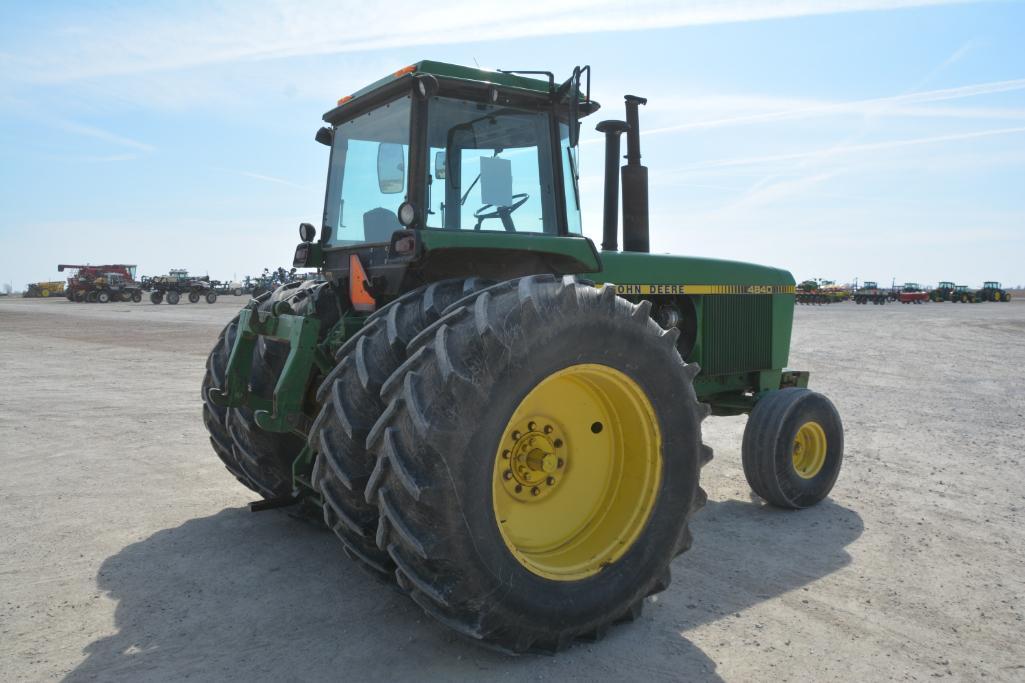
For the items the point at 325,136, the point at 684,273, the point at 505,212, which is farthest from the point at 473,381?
the point at 684,273

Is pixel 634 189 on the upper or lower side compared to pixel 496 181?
upper

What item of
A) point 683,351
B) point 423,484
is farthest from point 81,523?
point 683,351

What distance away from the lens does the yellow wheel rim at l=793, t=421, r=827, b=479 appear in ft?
17.6

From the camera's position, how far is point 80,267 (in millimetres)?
46781

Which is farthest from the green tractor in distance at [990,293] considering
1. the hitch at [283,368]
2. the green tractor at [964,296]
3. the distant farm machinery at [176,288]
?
the hitch at [283,368]

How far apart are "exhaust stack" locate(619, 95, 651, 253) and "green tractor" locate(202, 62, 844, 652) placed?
90 centimetres

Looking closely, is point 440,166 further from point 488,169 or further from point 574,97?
point 574,97

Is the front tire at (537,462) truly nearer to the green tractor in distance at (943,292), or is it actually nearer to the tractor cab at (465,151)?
the tractor cab at (465,151)

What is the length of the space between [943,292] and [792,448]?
62720 millimetres

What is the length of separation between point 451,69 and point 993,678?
139 inches

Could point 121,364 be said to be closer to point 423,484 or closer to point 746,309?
point 746,309

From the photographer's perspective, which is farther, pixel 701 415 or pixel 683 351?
pixel 683 351

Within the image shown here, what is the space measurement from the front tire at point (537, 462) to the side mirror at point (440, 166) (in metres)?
0.98

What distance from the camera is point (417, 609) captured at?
3486 mm
